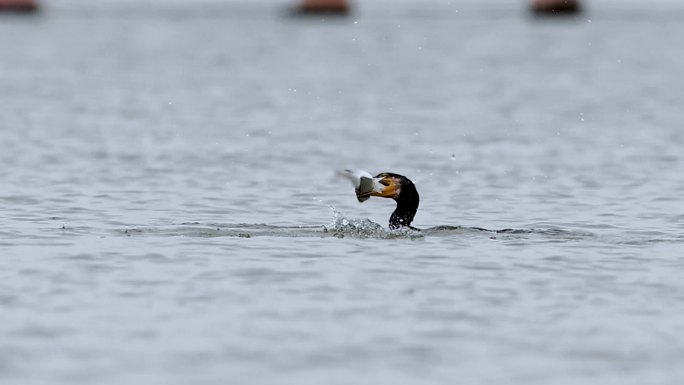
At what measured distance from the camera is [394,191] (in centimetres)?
1950

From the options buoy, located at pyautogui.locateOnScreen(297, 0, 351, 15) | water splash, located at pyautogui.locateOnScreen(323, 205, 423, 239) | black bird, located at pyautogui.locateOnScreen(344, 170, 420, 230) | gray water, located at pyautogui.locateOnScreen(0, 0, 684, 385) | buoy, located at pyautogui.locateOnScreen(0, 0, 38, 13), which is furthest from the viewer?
buoy, located at pyautogui.locateOnScreen(0, 0, 38, 13)

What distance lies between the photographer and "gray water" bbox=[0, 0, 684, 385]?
1273 centimetres

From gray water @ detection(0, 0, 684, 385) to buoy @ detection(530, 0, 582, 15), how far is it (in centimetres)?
9279

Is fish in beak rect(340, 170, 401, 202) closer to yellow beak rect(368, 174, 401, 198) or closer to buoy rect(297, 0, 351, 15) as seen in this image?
yellow beak rect(368, 174, 401, 198)

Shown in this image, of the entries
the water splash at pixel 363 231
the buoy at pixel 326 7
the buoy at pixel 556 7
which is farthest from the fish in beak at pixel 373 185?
the buoy at pixel 556 7

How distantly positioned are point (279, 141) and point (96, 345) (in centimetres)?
2046

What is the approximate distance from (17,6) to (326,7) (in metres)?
25.2

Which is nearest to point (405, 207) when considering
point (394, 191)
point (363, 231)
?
point (394, 191)

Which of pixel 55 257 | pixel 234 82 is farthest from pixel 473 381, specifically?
pixel 234 82

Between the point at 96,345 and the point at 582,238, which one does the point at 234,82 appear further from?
the point at 96,345

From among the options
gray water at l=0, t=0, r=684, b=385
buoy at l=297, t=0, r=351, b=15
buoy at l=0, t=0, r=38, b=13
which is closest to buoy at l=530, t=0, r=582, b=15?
buoy at l=297, t=0, r=351, b=15

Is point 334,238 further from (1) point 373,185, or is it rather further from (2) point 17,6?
(2) point 17,6

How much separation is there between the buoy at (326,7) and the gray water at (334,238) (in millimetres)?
87936

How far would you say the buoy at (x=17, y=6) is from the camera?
5605 inches
